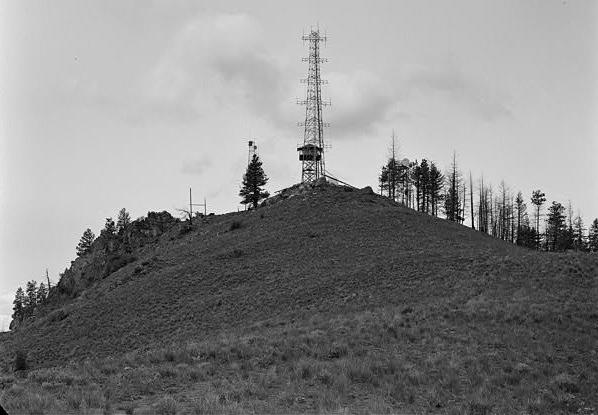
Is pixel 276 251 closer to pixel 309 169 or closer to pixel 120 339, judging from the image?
pixel 120 339

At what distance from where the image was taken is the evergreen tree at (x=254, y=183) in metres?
65.7

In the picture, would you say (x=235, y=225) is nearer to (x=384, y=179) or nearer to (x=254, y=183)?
(x=254, y=183)

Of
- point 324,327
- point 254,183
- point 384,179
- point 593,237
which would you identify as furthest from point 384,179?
point 324,327

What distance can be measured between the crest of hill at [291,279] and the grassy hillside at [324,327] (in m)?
0.16

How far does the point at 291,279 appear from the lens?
3450 centimetres

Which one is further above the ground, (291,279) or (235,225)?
(235,225)

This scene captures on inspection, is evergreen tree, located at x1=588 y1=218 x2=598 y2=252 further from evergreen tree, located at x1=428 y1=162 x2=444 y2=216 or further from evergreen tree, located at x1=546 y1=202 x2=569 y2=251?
evergreen tree, located at x1=428 y1=162 x2=444 y2=216

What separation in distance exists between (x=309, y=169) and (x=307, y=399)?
51.4 metres

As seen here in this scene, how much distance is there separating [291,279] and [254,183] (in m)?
32.7

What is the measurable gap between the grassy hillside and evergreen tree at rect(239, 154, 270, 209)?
11.5 m

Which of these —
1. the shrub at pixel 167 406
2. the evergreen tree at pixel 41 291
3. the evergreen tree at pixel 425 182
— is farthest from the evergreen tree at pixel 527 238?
the evergreen tree at pixel 41 291

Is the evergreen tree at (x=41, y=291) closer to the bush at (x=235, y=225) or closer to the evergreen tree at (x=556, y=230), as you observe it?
the bush at (x=235, y=225)

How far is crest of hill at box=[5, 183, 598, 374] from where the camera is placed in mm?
26938

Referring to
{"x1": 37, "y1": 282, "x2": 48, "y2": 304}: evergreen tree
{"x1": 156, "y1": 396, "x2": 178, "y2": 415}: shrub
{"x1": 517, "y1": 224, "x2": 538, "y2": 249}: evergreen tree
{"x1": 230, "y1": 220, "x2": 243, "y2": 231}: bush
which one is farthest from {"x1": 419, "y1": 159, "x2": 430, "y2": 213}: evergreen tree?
{"x1": 156, "y1": 396, "x2": 178, "y2": 415}: shrub
